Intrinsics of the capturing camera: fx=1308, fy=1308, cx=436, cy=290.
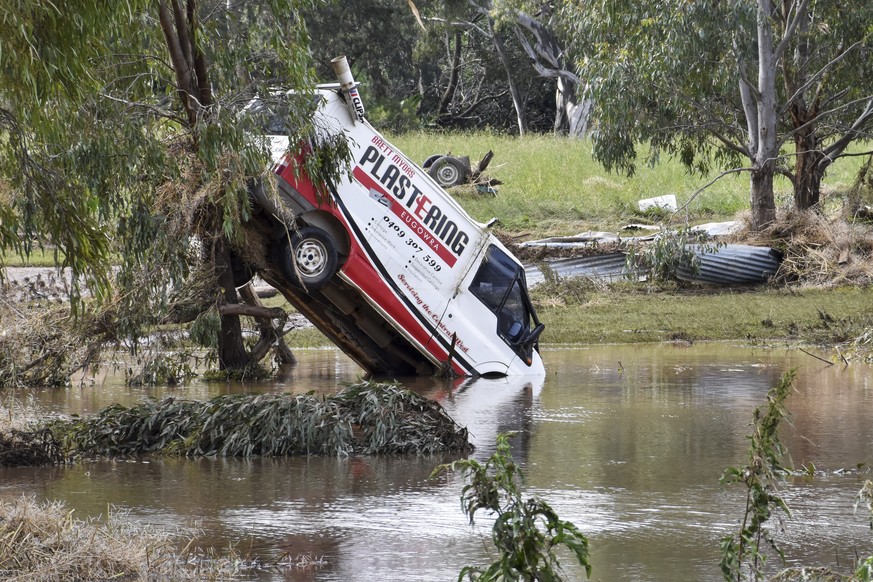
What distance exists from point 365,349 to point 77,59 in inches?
373

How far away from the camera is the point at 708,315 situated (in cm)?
2306

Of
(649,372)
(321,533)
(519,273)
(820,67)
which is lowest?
(321,533)

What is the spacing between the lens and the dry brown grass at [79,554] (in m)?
6.73

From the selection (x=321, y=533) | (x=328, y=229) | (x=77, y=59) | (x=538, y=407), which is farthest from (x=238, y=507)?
(x=328, y=229)

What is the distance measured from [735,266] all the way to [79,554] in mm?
21022

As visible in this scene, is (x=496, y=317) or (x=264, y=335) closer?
(x=496, y=317)

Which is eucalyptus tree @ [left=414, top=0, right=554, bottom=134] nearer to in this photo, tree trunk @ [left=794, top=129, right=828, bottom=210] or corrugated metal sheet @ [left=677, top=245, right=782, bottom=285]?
tree trunk @ [left=794, top=129, right=828, bottom=210]

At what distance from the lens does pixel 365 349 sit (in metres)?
17.2

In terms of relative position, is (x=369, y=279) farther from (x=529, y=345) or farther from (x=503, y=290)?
(x=529, y=345)

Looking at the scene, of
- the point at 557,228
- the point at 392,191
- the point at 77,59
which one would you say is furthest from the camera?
the point at 557,228

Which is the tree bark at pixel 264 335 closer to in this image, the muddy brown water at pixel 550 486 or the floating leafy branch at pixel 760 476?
the muddy brown water at pixel 550 486

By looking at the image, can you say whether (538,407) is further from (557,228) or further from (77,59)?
(557,228)

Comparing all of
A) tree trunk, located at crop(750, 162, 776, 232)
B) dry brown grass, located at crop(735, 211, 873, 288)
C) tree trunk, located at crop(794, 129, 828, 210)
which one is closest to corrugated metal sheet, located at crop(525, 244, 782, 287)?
dry brown grass, located at crop(735, 211, 873, 288)

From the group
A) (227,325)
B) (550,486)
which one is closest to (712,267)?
(227,325)
